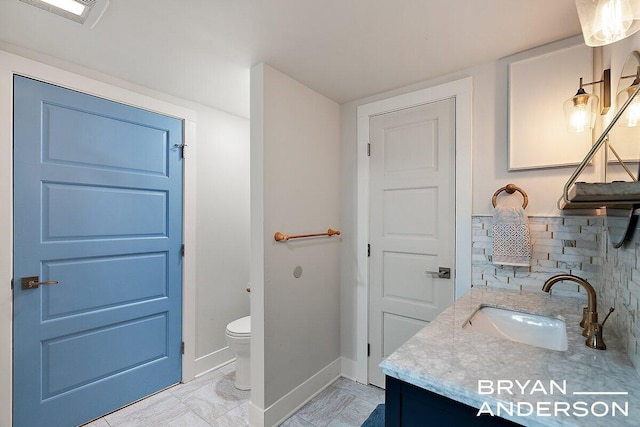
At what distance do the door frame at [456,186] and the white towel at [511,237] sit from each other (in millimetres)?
172

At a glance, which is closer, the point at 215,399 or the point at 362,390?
the point at 215,399

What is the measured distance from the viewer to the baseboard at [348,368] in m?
2.29

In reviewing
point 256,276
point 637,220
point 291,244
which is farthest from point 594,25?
point 256,276

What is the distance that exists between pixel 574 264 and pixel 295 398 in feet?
6.08

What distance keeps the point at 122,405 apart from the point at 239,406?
0.79 metres

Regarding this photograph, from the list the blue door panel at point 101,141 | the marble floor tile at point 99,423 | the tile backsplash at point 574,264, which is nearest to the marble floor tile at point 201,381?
the marble floor tile at point 99,423

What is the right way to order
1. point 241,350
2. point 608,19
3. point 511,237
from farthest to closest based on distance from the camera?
point 241,350, point 511,237, point 608,19

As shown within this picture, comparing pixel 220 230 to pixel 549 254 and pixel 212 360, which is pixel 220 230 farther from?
pixel 549 254

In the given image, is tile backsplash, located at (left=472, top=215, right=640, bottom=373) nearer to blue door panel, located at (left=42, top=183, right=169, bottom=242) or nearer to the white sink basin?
the white sink basin

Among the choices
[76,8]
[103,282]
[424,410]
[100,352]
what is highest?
[76,8]

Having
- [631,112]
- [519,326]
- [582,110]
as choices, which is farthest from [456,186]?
[631,112]

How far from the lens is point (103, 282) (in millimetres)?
1867

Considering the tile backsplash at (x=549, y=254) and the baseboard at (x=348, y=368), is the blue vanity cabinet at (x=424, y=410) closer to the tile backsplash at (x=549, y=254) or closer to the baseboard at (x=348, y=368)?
the tile backsplash at (x=549, y=254)

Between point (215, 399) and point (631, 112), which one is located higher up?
point (631, 112)
